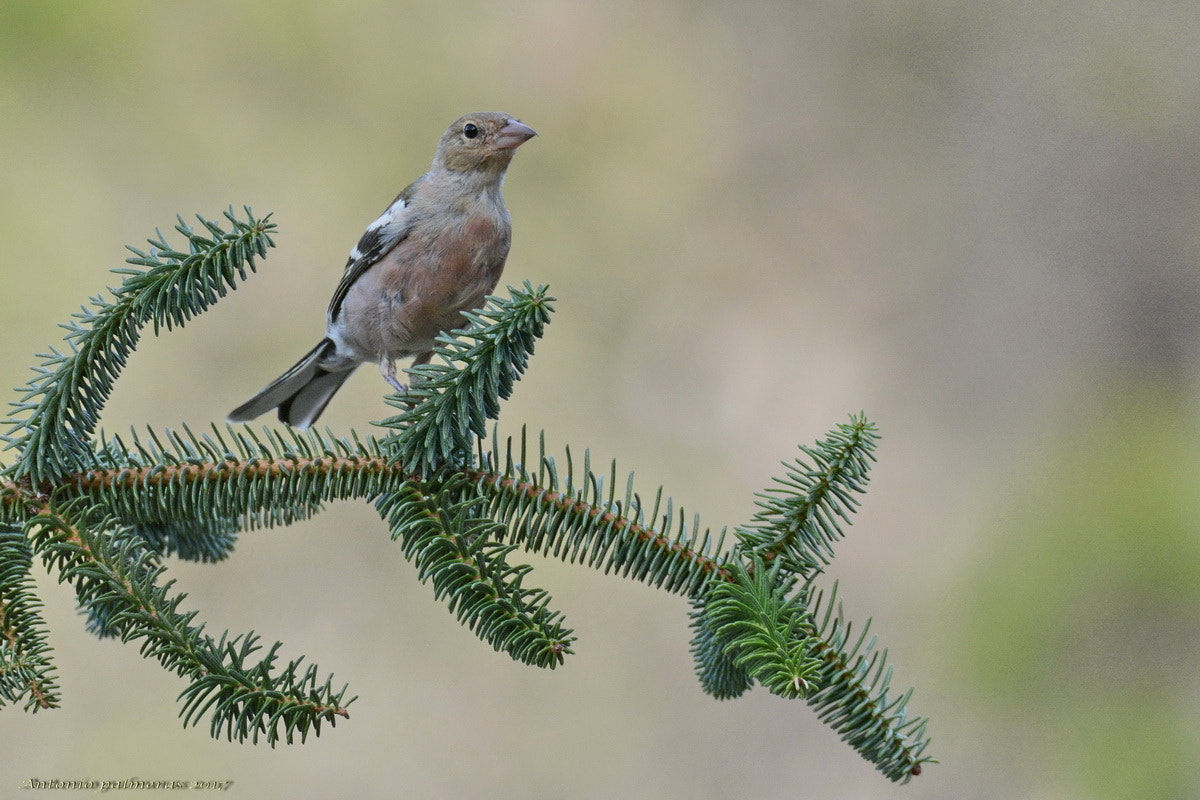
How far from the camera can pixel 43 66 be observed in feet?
18.6

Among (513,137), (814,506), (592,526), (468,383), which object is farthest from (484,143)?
(814,506)

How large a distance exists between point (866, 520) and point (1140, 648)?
1.53 m

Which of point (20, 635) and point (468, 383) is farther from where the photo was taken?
point (468, 383)

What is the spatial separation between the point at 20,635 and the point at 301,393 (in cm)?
168

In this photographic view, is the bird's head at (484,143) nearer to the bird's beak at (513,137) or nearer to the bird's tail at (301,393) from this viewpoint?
the bird's beak at (513,137)

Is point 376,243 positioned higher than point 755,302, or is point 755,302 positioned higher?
point 755,302

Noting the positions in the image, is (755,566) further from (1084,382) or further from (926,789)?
(1084,382)

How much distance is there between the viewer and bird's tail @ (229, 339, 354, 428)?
3.14m

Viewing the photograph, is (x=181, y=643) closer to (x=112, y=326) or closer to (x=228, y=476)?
(x=228, y=476)

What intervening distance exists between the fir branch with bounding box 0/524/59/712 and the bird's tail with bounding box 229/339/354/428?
4.76ft

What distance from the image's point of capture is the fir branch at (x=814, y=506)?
1.80 m

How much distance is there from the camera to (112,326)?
69.9 inches

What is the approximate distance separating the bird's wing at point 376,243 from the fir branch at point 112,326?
4.51 feet

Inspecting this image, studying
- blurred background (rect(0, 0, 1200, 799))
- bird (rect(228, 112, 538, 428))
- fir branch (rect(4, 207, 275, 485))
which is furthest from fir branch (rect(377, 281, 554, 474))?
blurred background (rect(0, 0, 1200, 799))
